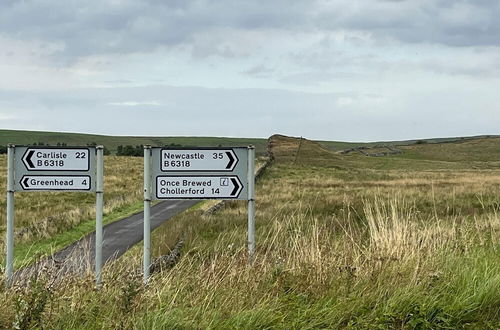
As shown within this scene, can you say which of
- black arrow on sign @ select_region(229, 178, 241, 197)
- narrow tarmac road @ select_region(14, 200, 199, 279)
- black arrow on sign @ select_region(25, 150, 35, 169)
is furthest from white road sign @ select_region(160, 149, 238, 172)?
narrow tarmac road @ select_region(14, 200, 199, 279)

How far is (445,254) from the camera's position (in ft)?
22.7

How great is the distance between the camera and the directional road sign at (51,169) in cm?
705

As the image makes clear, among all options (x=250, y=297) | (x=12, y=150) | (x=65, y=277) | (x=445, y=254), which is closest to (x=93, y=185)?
(x=12, y=150)

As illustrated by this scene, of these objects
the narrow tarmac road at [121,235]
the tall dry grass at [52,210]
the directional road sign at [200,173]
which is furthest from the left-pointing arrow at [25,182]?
the narrow tarmac road at [121,235]

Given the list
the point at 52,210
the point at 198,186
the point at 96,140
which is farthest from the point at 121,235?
the point at 96,140

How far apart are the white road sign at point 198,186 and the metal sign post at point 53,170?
0.74m

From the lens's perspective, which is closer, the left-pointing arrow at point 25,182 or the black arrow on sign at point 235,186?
the black arrow on sign at point 235,186

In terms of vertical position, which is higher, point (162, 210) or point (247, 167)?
point (247, 167)

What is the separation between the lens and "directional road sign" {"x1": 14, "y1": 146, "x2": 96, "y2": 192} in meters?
7.05

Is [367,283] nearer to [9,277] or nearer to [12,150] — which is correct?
[9,277]

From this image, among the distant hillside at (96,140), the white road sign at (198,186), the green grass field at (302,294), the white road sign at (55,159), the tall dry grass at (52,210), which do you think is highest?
the distant hillside at (96,140)

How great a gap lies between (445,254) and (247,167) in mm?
2274

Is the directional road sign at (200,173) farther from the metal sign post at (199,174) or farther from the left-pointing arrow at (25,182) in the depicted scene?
the left-pointing arrow at (25,182)

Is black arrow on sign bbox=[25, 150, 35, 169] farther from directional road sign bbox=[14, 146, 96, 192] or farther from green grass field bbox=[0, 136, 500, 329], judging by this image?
green grass field bbox=[0, 136, 500, 329]
